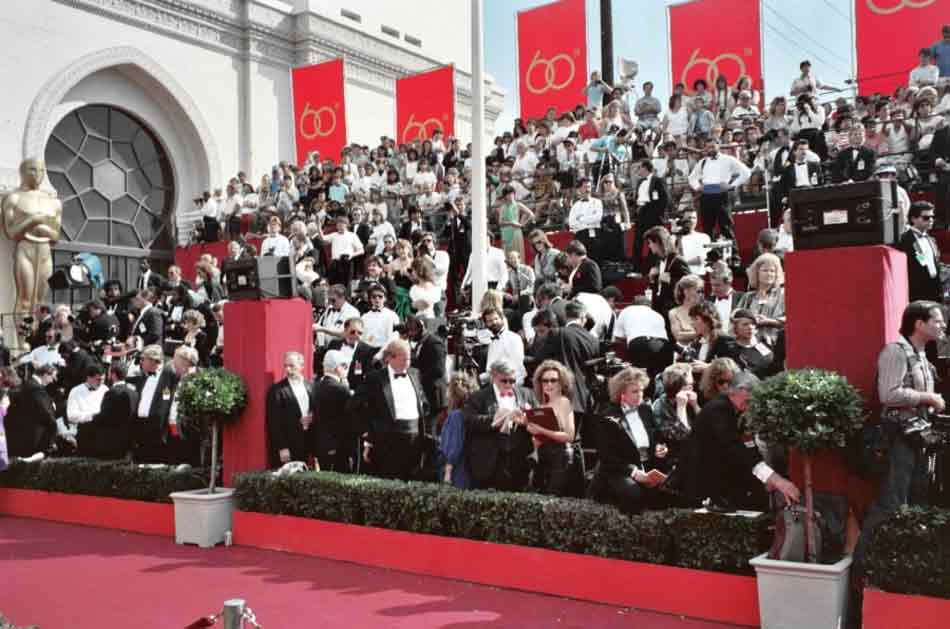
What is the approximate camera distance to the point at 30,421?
1212 cm

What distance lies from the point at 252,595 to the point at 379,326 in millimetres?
4438

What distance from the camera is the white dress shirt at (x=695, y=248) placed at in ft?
38.6

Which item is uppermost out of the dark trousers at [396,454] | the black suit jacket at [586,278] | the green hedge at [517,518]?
the black suit jacket at [586,278]

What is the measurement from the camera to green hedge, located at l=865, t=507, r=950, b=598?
18.4 ft

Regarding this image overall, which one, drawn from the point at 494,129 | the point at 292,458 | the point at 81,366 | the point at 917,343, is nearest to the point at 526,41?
the point at 81,366

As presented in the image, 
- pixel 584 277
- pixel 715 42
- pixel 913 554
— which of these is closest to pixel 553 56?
pixel 715 42

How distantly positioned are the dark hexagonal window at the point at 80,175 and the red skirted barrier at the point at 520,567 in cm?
1849

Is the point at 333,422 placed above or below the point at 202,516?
above

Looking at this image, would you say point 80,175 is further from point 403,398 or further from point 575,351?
point 575,351

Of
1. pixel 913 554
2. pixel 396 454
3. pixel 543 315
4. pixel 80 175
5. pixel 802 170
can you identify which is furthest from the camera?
pixel 80 175

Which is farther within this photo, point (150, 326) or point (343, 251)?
point (343, 251)

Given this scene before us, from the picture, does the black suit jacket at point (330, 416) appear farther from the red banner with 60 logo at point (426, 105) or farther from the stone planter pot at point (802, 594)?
the red banner with 60 logo at point (426, 105)

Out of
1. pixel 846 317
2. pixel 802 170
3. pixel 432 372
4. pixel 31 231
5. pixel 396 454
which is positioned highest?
pixel 31 231

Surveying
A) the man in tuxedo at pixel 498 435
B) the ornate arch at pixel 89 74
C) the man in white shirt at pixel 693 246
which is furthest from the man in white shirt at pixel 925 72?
the ornate arch at pixel 89 74
